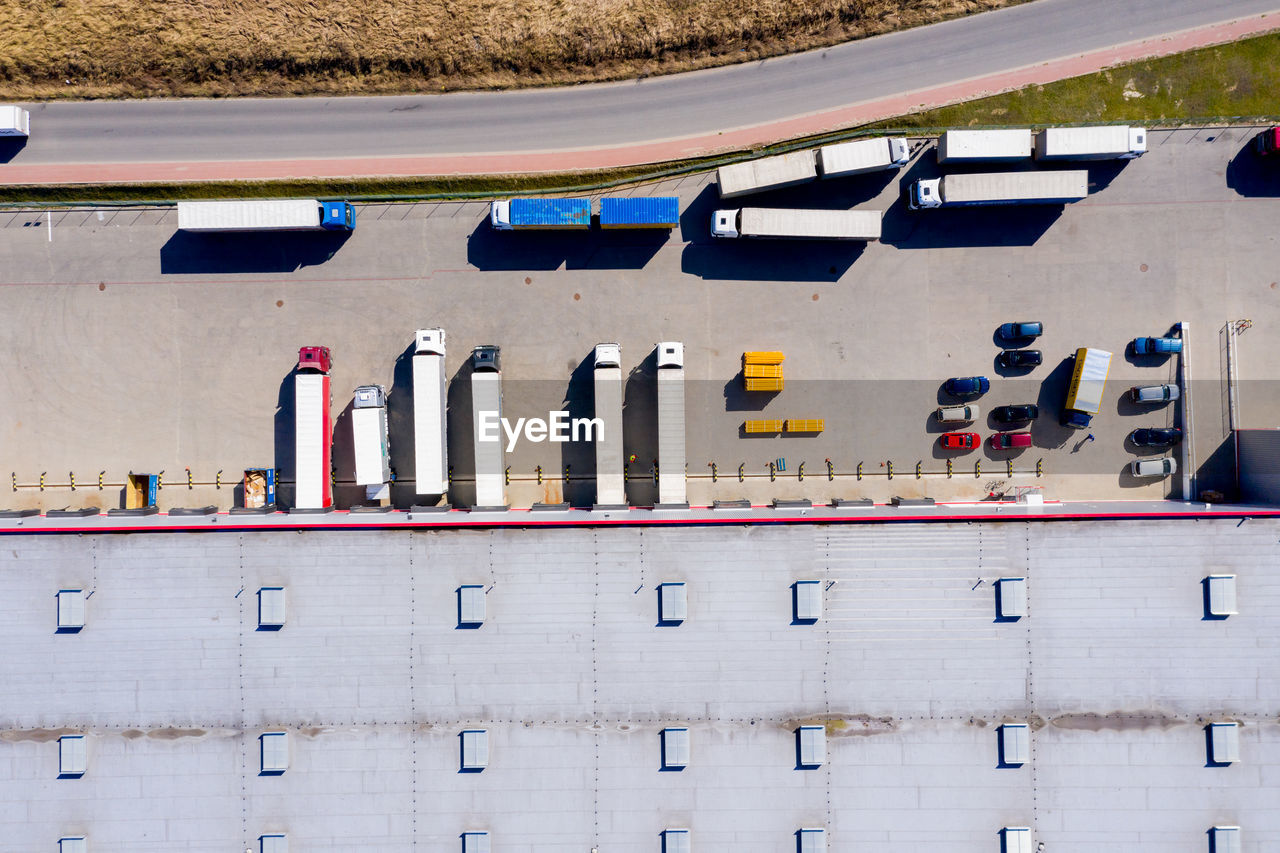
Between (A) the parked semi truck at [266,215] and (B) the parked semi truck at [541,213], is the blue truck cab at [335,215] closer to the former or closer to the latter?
(A) the parked semi truck at [266,215]

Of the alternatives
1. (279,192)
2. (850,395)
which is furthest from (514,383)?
(850,395)

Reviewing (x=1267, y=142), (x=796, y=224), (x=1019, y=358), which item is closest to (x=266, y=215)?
(x=796, y=224)

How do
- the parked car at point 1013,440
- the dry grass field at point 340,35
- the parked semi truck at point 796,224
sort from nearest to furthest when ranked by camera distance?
the parked semi truck at point 796,224 < the dry grass field at point 340,35 < the parked car at point 1013,440

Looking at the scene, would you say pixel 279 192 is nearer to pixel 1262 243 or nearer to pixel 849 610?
pixel 849 610

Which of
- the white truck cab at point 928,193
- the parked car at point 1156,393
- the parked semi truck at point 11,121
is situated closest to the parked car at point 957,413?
the parked car at point 1156,393

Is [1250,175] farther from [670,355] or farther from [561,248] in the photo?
[561,248]

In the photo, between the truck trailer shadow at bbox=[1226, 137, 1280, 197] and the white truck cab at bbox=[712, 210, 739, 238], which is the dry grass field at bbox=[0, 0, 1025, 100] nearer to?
the white truck cab at bbox=[712, 210, 739, 238]
